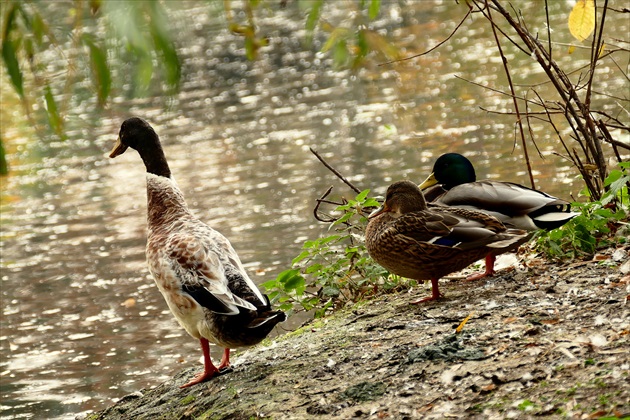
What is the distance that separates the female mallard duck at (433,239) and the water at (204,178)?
45.3 inches

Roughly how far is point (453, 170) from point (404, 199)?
2.53 feet

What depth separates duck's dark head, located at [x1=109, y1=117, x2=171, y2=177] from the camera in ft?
19.5

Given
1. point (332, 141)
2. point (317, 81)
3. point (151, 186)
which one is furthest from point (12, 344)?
point (317, 81)

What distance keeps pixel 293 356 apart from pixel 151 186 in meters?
1.43

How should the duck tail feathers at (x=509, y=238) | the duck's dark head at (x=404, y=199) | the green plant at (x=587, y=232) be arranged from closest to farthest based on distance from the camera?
the duck tail feathers at (x=509, y=238) → the duck's dark head at (x=404, y=199) → the green plant at (x=587, y=232)

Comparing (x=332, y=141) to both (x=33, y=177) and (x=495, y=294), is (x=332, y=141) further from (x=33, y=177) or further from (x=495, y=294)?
(x=495, y=294)

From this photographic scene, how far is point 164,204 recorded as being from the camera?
568 centimetres

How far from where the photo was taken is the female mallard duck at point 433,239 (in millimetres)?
5098

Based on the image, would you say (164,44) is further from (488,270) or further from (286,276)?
(286,276)

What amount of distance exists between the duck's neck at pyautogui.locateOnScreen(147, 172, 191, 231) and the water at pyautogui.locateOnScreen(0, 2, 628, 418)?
500mm

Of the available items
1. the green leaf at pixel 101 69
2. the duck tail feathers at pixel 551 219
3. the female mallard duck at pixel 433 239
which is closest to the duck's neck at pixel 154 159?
the female mallard duck at pixel 433 239

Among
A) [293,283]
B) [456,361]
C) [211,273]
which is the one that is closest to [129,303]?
[293,283]

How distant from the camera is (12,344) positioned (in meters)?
8.26

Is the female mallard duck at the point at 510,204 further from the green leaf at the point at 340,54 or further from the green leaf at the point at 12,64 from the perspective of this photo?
the green leaf at the point at 12,64
